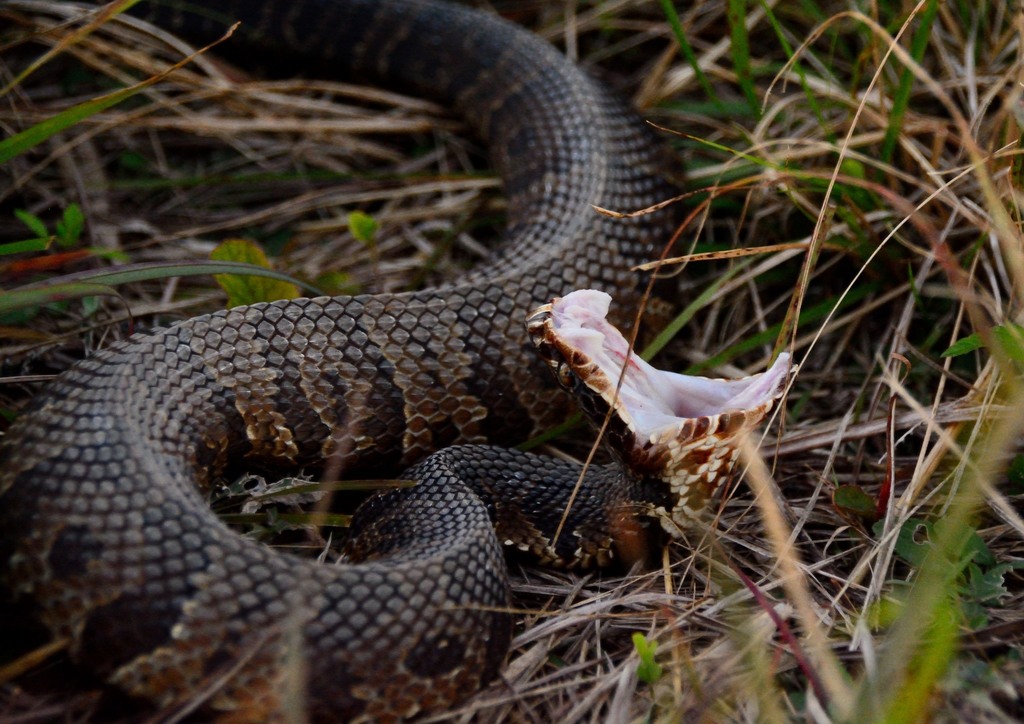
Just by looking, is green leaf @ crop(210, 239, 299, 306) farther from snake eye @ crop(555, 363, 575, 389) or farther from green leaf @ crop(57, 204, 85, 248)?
snake eye @ crop(555, 363, 575, 389)

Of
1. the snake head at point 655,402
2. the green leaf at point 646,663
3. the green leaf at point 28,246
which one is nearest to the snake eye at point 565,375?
the snake head at point 655,402

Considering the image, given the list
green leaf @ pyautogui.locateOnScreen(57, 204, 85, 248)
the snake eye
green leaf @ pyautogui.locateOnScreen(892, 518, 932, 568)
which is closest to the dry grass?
green leaf @ pyautogui.locateOnScreen(892, 518, 932, 568)

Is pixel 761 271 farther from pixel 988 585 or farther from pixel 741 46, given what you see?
pixel 988 585

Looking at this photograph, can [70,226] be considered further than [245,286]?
Yes

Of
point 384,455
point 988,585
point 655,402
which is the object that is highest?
point 655,402

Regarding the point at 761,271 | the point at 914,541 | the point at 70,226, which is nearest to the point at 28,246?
the point at 70,226

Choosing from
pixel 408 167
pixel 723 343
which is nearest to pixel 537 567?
pixel 723 343

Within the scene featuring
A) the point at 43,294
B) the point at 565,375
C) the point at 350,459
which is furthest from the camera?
the point at 350,459

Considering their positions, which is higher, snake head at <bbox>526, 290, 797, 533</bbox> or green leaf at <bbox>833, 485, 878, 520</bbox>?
snake head at <bbox>526, 290, 797, 533</bbox>
